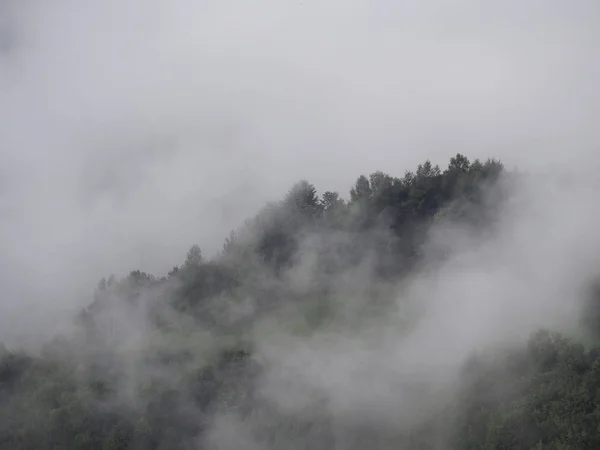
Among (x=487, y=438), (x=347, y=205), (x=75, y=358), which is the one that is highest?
(x=347, y=205)

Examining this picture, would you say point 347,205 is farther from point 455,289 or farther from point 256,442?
point 256,442

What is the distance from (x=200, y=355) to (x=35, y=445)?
18637 mm

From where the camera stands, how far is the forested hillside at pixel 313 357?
63.1 metres

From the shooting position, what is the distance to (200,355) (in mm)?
86812

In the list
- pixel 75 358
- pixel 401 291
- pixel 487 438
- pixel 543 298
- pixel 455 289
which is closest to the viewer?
pixel 487 438

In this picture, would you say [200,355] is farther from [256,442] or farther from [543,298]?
[543,298]

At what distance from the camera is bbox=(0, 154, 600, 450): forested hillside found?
63125 millimetres

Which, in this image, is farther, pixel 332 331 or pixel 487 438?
pixel 332 331

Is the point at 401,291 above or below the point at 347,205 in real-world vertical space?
below

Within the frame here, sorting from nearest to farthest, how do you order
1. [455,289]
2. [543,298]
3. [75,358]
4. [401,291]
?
[543,298] → [455,289] → [401,291] → [75,358]

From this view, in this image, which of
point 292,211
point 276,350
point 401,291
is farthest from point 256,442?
point 292,211

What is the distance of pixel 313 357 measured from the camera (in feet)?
264

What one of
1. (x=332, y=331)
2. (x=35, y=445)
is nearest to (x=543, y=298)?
(x=332, y=331)

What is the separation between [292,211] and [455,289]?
29.1 meters
